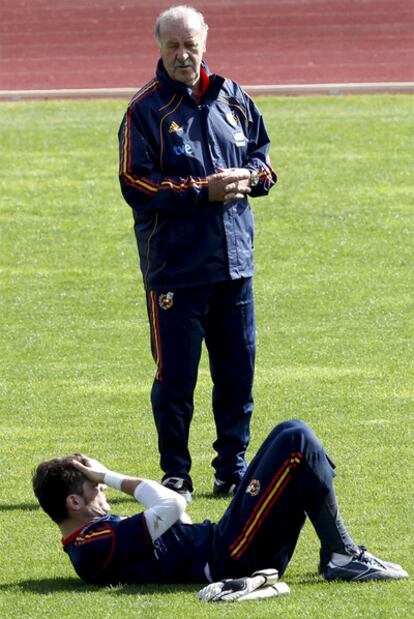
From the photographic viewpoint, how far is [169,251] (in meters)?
7.02

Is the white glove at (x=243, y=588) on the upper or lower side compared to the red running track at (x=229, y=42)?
lower

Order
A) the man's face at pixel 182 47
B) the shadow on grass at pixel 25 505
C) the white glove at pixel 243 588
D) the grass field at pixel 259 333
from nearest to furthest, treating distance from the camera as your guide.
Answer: the white glove at pixel 243 588, the grass field at pixel 259 333, the man's face at pixel 182 47, the shadow on grass at pixel 25 505

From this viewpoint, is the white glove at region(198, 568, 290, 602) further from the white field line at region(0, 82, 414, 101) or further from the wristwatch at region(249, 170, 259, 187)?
the white field line at region(0, 82, 414, 101)

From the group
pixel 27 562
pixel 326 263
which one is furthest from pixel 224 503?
pixel 326 263

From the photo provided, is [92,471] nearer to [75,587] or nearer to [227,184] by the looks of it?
[75,587]

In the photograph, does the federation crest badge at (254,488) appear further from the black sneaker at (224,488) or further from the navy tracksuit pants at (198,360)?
the black sneaker at (224,488)

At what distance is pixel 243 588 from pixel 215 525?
0.36 meters

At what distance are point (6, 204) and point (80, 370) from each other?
518 centimetres

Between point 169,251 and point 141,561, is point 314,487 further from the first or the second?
point 169,251

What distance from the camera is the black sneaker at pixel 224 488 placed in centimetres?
724

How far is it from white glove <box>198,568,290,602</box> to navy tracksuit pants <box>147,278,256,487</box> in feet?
5.00

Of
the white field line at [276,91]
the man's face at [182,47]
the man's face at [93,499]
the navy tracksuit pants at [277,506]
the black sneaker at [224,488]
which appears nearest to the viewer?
the navy tracksuit pants at [277,506]

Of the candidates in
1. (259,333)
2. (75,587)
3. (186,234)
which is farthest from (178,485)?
(259,333)

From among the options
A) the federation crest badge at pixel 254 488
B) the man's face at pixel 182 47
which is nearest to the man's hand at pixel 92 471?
the federation crest badge at pixel 254 488
